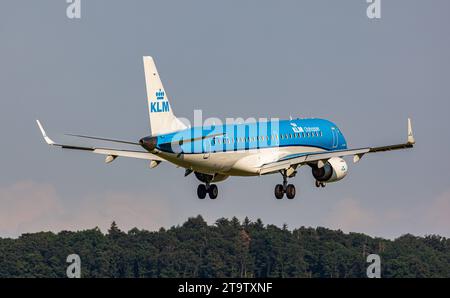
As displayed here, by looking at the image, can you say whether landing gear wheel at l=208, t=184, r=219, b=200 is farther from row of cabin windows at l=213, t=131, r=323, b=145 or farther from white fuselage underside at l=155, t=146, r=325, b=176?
row of cabin windows at l=213, t=131, r=323, b=145

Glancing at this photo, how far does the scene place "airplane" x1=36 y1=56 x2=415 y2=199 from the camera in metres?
126

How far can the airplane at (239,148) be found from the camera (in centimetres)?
12581

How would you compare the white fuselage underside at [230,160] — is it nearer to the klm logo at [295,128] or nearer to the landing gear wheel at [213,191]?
the klm logo at [295,128]

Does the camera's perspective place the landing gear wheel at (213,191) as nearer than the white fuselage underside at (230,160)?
No

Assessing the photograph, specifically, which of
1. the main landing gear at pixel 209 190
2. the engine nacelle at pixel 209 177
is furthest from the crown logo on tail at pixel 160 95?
the main landing gear at pixel 209 190

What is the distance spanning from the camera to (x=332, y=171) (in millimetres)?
136125

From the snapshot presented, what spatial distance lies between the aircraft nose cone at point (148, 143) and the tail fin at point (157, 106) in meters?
1.67

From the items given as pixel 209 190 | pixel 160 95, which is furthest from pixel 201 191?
pixel 160 95

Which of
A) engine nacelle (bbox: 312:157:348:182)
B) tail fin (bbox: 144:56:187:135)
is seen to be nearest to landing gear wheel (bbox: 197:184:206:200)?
tail fin (bbox: 144:56:187:135)

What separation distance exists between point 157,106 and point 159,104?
34cm
